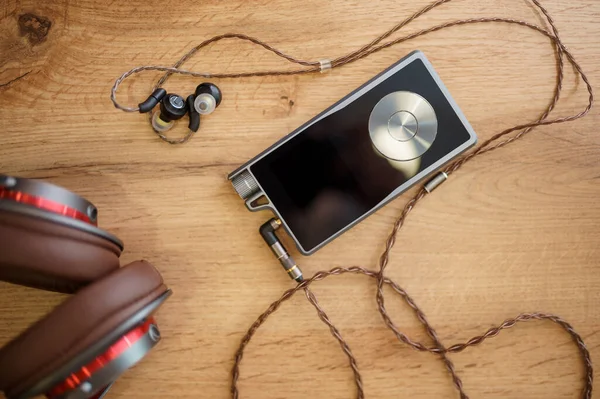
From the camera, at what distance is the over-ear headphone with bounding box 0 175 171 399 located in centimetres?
61

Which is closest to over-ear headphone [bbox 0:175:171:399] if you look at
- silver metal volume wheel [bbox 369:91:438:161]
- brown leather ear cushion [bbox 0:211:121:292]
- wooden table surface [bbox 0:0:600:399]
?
brown leather ear cushion [bbox 0:211:121:292]

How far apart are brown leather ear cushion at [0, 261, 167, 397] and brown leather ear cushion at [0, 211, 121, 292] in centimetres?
4

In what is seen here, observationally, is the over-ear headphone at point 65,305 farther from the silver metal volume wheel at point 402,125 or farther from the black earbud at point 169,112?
the silver metal volume wheel at point 402,125

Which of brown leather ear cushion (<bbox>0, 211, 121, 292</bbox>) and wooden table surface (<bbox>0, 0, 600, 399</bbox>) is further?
wooden table surface (<bbox>0, 0, 600, 399</bbox>)

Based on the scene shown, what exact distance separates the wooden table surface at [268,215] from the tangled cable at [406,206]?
13 mm

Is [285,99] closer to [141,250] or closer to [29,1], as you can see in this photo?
[141,250]

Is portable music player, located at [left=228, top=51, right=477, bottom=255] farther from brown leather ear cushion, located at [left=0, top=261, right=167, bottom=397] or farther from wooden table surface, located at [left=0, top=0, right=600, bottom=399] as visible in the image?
brown leather ear cushion, located at [left=0, top=261, right=167, bottom=397]

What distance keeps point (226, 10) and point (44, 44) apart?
0.29 meters

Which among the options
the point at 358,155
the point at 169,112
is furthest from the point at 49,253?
the point at 358,155

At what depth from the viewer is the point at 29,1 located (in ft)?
2.78

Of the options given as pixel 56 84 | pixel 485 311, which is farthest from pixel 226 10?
pixel 485 311

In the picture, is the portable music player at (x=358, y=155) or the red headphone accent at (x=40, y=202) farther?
the portable music player at (x=358, y=155)

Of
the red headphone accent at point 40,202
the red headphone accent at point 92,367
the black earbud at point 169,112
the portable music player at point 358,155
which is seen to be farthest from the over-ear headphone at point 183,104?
the red headphone accent at point 92,367

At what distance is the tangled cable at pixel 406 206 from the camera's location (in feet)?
2.66
